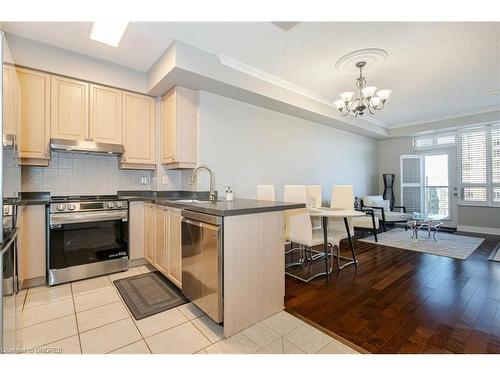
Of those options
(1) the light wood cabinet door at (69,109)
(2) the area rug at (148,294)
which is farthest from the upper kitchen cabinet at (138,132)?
(2) the area rug at (148,294)

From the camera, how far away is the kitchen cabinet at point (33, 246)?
2289 mm

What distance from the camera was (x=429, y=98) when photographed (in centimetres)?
439

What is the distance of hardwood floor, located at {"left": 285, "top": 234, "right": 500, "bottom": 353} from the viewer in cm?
163

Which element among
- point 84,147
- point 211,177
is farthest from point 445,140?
point 84,147

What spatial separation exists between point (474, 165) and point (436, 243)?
2.64 meters

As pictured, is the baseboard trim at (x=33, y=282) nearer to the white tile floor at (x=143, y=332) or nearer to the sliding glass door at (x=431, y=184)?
the white tile floor at (x=143, y=332)

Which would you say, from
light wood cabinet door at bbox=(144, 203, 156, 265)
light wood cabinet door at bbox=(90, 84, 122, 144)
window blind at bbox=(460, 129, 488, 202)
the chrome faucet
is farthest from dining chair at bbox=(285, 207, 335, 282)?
window blind at bbox=(460, 129, 488, 202)

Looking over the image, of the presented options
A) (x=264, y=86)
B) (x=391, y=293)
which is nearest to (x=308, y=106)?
(x=264, y=86)

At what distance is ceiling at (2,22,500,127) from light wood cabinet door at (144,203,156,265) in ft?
6.27

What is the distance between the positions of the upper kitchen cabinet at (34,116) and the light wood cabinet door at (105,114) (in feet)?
1.39

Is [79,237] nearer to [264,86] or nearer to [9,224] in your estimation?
[9,224]

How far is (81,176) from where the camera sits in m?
3.01

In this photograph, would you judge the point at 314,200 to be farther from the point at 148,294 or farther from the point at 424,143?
the point at 424,143
